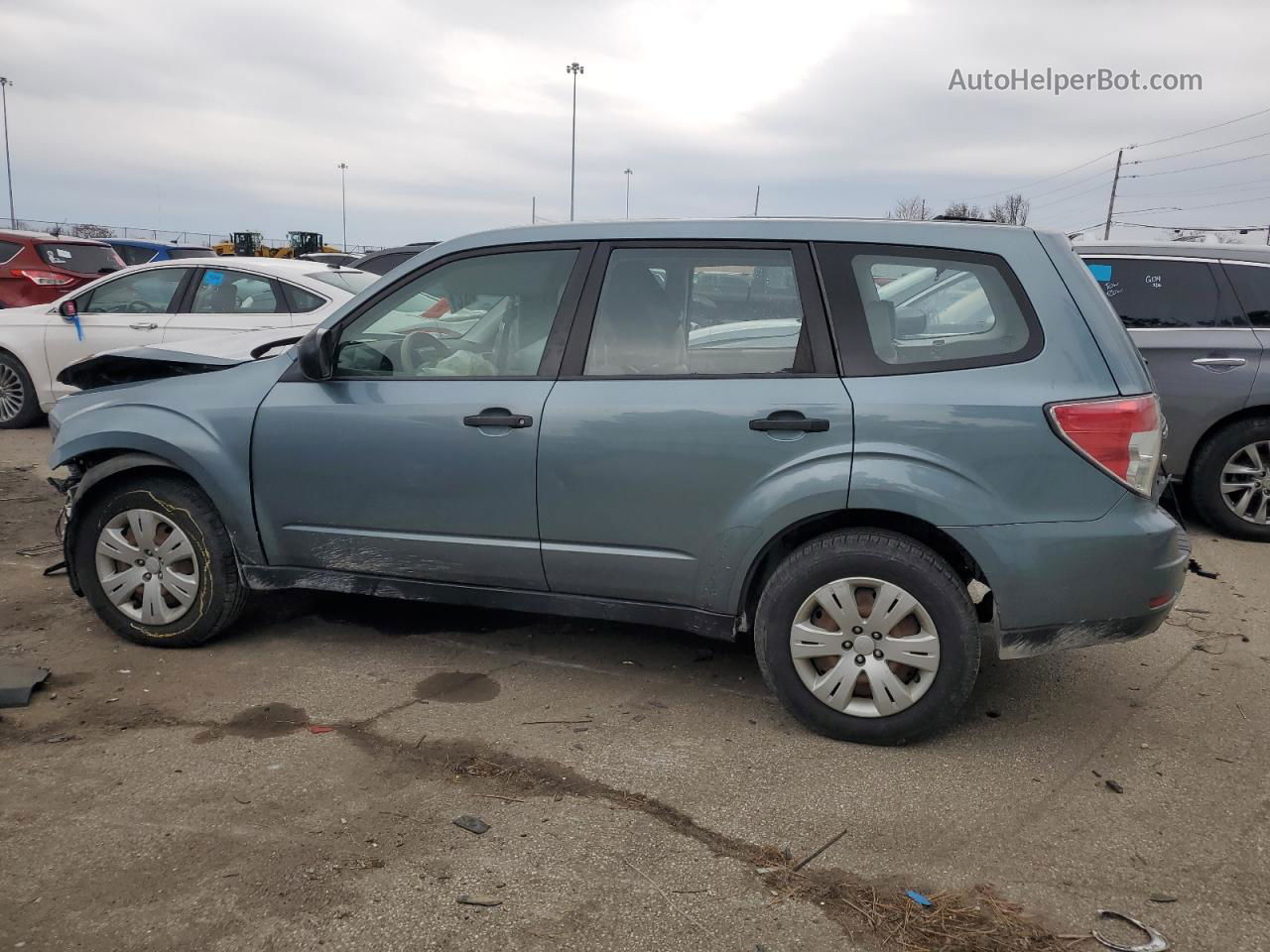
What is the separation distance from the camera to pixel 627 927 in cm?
248

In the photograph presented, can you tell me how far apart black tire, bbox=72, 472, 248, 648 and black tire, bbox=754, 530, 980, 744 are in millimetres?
2272

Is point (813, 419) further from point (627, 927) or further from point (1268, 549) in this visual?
point (1268, 549)

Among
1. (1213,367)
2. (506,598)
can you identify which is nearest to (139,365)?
(506,598)

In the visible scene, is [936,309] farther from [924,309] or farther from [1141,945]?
[1141,945]

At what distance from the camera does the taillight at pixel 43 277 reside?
1208 cm

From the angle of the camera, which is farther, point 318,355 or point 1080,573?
point 318,355

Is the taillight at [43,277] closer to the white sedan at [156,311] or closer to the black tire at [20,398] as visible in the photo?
the white sedan at [156,311]

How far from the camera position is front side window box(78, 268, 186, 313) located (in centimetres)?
862

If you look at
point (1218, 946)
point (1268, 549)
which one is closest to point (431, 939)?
point (1218, 946)

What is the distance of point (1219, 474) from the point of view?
253 inches

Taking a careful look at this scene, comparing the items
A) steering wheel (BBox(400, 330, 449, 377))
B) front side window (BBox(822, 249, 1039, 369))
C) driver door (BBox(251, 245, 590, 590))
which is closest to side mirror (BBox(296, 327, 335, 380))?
driver door (BBox(251, 245, 590, 590))

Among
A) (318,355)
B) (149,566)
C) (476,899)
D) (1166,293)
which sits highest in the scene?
(1166,293)

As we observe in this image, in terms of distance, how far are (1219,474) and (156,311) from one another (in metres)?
8.41

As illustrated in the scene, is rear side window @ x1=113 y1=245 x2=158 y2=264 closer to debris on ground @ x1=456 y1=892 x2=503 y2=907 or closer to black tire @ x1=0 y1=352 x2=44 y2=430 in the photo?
black tire @ x1=0 y1=352 x2=44 y2=430
